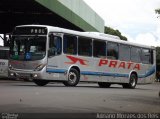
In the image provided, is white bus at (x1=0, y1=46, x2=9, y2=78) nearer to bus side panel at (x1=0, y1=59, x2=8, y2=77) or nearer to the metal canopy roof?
bus side panel at (x1=0, y1=59, x2=8, y2=77)

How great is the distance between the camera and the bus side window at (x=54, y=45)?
21.8 meters

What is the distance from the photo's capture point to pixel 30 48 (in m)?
21.9

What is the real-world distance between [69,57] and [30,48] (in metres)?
2.03

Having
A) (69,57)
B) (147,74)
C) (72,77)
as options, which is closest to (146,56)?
(147,74)

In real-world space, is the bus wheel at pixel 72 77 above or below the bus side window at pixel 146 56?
below

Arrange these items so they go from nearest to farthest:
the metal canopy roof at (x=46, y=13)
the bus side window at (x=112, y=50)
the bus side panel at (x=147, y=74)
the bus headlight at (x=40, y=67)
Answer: the bus headlight at (x=40, y=67)
the bus side window at (x=112, y=50)
the bus side panel at (x=147, y=74)
the metal canopy roof at (x=46, y=13)

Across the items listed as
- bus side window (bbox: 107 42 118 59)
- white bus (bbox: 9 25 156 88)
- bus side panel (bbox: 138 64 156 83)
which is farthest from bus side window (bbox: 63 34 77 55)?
bus side panel (bbox: 138 64 156 83)

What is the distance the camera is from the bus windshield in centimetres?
2177

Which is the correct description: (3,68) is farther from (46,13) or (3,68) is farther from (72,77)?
(72,77)

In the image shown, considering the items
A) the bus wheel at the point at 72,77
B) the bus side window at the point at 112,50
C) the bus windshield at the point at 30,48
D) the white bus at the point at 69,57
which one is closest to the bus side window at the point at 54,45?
the white bus at the point at 69,57

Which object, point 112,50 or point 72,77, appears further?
point 112,50

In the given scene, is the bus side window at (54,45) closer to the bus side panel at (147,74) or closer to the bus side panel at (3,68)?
the bus side panel at (147,74)

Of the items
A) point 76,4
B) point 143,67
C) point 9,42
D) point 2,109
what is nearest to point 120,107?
point 2,109

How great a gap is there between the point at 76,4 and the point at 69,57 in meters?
22.0
